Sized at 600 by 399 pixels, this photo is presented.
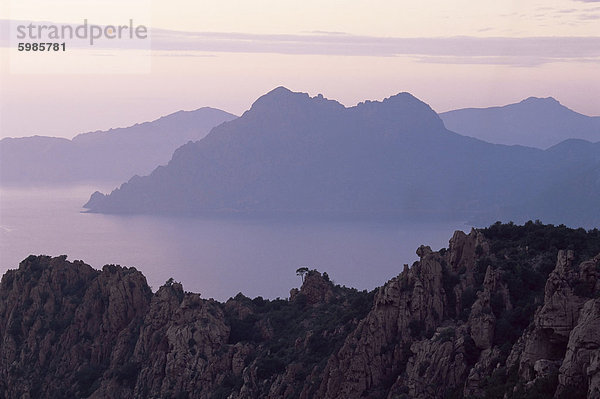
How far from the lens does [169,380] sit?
165ft

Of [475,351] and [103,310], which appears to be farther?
[103,310]

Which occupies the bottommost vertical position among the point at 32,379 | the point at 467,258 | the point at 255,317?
the point at 32,379

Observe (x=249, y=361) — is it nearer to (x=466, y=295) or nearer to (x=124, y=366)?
Answer: (x=124, y=366)

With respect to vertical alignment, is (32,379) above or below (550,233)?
below

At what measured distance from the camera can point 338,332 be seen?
47.8m

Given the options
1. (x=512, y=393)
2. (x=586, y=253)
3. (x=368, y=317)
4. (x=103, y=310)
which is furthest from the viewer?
(x=103, y=310)

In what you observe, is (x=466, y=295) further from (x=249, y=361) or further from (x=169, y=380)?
(x=169, y=380)

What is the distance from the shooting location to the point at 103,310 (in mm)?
58031

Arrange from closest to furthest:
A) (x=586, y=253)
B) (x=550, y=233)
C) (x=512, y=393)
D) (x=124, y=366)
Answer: (x=512, y=393) → (x=586, y=253) → (x=550, y=233) → (x=124, y=366)

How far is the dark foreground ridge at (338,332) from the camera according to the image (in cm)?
3177

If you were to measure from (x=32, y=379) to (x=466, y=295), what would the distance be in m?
26.5

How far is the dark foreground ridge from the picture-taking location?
1251 inches

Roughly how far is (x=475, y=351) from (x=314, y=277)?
22.1 meters

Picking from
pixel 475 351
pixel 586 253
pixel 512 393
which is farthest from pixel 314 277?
pixel 512 393
